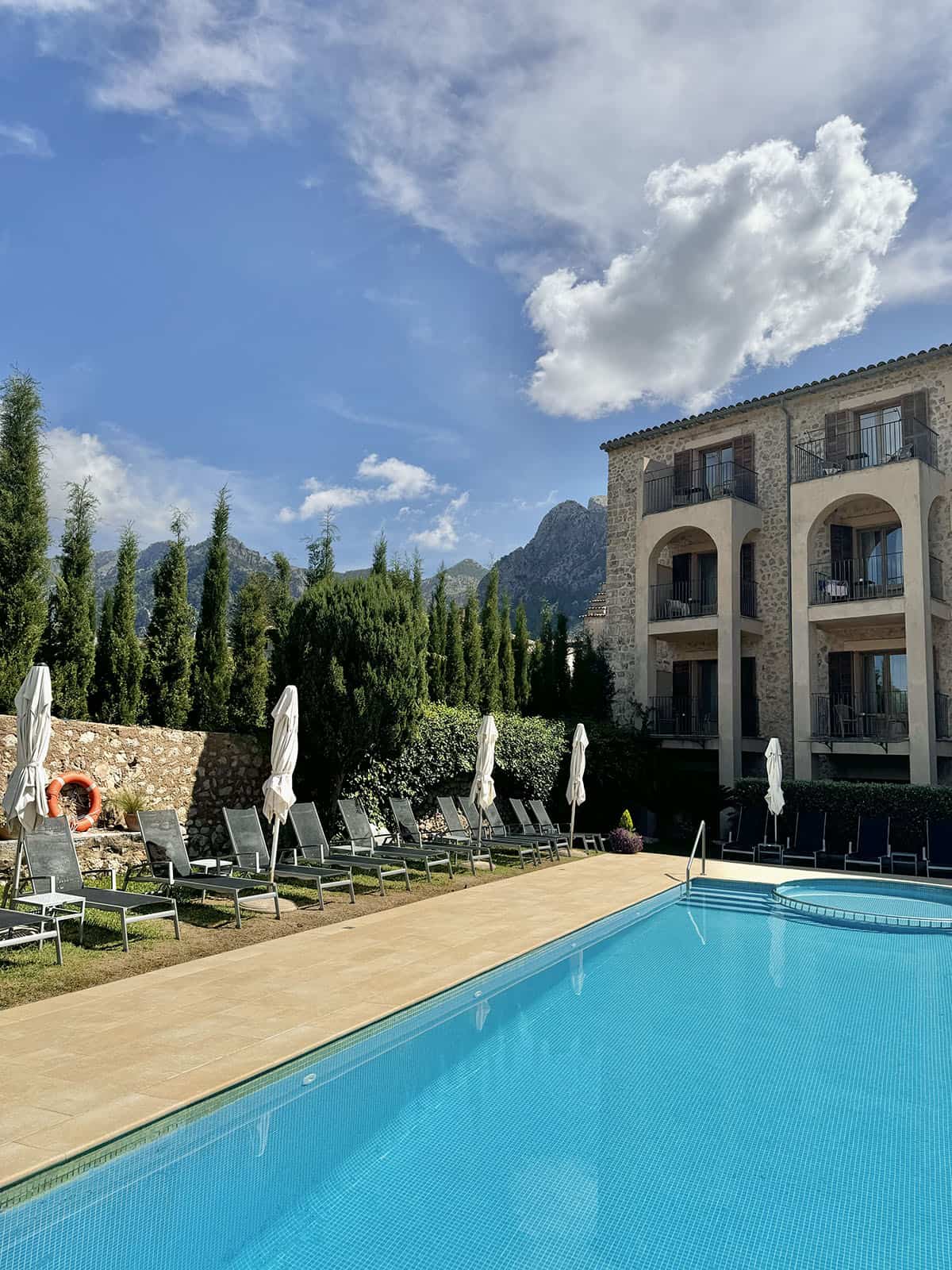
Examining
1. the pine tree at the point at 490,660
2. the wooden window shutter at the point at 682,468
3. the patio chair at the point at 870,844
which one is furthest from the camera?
the wooden window shutter at the point at 682,468

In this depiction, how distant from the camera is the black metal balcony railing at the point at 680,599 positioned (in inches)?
841

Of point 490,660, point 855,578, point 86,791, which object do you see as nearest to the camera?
point 86,791

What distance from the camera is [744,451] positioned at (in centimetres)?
2136

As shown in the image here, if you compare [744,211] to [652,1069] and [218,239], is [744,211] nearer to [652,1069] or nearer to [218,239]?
[218,239]

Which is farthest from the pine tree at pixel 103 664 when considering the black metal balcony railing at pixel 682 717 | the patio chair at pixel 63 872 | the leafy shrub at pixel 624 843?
the black metal balcony railing at pixel 682 717

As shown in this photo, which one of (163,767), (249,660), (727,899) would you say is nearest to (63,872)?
(163,767)

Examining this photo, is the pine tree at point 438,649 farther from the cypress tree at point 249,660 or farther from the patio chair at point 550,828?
the cypress tree at point 249,660

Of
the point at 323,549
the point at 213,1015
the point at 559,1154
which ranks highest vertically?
the point at 323,549

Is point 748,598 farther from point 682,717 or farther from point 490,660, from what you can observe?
point 490,660

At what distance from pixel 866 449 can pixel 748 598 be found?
4.40 meters

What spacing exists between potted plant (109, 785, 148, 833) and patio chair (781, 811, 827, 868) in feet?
36.9

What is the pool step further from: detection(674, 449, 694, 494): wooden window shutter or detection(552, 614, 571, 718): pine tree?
detection(674, 449, 694, 494): wooden window shutter

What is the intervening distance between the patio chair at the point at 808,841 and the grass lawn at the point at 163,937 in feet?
25.1

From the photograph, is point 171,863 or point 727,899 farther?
point 727,899
